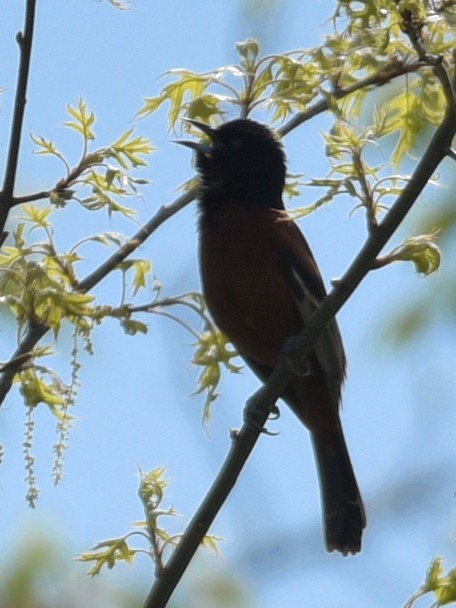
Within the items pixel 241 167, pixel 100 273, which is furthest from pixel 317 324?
pixel 241 167

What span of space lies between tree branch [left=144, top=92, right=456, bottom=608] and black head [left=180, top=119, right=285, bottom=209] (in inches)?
55.1

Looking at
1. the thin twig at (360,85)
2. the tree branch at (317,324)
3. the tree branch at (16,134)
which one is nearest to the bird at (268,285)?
the thin twig at (360,85)

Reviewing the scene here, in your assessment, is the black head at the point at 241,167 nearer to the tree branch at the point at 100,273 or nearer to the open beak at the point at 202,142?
the open beak at the point at 202,142

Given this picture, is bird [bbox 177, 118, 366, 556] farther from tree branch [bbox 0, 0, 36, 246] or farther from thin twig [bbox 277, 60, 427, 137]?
tree branch [bbox 0, 0, 36, 246]

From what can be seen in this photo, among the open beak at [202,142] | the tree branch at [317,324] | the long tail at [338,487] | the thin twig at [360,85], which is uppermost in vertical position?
the open beak at [202,142]

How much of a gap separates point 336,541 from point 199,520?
1.65 meters

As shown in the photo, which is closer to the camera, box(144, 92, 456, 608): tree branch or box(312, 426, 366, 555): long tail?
box(144, 92, 456, 608): tree branch

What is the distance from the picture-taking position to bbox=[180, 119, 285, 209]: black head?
3645mm

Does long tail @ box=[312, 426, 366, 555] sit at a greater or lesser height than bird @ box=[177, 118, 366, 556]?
lesser

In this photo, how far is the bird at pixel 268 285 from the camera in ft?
11.2

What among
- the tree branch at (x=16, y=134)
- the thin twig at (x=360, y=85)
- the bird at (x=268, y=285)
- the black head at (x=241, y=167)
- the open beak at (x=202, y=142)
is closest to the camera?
the tree branch at (x=16, y=134)

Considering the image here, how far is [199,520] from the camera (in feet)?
6.82

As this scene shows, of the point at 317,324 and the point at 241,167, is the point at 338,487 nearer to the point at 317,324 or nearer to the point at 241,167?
the point at 241,167

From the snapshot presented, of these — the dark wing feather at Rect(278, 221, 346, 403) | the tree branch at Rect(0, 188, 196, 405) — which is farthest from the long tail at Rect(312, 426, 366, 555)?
the tree branch at Rect(0, 188, 196, 405)
